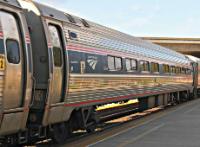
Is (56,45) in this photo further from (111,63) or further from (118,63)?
(118,63)

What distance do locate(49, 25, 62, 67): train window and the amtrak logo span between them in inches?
69.9

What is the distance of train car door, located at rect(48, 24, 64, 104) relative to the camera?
31.9ft

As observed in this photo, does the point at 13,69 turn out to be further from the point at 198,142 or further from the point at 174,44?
the point at 174,44

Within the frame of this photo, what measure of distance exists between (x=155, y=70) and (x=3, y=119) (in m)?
12.9

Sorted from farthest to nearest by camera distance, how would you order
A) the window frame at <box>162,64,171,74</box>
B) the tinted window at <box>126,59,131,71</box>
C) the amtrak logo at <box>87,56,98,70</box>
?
the window frame at <box>162,64,171,74</box> < the tinted window at <box>126,59,131,71</box> < the amtrak logo at <box>87,56,98,70</box>

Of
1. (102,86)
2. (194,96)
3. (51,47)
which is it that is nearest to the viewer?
(51,47)

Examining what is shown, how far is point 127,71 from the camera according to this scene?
50.5 ft

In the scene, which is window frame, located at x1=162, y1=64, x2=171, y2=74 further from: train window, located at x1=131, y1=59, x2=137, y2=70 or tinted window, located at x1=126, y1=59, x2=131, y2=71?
tinted window, located at x1=126, y1=59, x2=131, y2=71

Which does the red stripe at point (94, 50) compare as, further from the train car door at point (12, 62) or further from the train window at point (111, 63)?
the train car door at point (12, 62)

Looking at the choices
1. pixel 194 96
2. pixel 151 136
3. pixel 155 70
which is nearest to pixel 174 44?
pixel 194 96

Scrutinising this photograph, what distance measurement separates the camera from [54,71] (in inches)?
382

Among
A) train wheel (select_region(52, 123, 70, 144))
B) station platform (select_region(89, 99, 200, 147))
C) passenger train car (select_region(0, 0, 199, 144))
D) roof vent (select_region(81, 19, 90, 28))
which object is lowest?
station platform (select_region(89, 99, 200, 147))

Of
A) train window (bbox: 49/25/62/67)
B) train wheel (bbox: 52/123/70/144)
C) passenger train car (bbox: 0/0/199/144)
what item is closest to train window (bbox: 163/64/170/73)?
passenger train car (bbox: 0/0/199/144)

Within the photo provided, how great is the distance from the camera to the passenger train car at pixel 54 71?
8.23 meters
